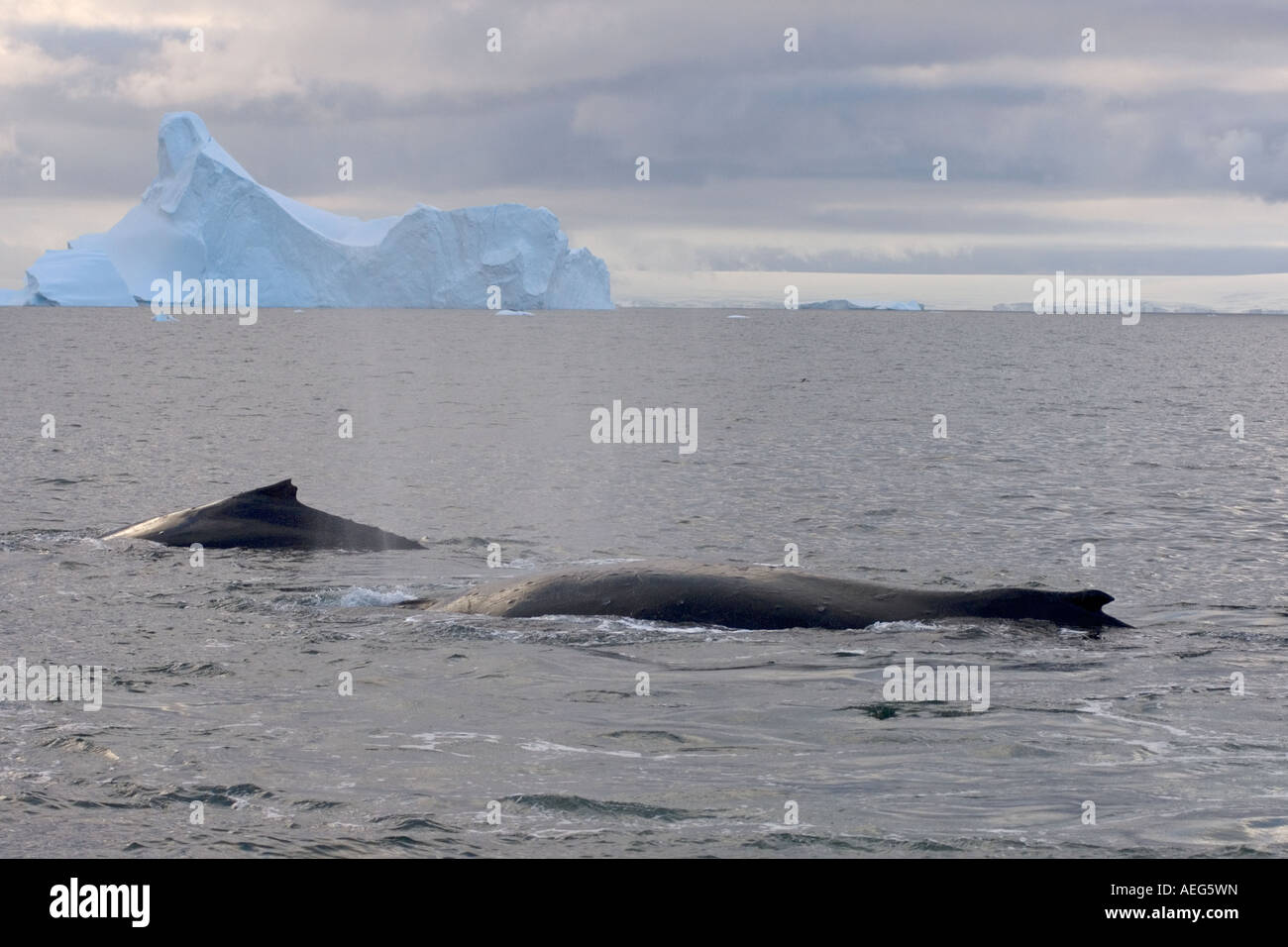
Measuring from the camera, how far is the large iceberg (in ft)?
417

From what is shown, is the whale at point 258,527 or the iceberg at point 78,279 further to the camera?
the iceberg at point 78,279

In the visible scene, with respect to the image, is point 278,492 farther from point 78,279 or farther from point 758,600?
point 78,279

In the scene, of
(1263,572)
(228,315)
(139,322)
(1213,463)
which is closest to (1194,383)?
(1213,463)

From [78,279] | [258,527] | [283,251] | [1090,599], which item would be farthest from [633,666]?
[78,279]

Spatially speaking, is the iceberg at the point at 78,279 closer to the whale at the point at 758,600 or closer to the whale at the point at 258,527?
the whale at the point at 258,527

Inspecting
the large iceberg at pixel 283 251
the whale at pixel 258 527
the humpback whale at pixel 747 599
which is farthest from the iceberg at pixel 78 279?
the humpback whale at pixel 747 599

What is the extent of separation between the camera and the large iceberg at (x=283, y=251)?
127062 millimetres

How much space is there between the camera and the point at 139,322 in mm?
142125

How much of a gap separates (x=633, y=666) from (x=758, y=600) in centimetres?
175

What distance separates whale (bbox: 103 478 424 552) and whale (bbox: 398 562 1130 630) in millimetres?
4276

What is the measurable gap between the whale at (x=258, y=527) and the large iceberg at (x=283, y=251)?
4447 inches

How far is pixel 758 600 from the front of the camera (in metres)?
12.6
